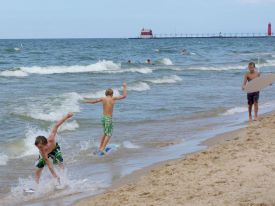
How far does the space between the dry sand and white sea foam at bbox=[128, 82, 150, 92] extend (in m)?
13.6

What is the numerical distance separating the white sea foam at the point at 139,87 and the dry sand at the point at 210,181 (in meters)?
13.6

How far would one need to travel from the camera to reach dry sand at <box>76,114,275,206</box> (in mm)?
5762

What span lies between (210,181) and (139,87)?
54.4 ft

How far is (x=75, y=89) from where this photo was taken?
876 inches

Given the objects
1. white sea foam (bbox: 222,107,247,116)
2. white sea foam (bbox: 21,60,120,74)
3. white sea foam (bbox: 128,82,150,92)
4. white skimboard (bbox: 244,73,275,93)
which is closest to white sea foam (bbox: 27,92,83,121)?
white sea foam (bbox: 128,82,150,92)

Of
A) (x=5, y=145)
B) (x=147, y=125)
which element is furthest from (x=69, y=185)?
(x=147, y=125)

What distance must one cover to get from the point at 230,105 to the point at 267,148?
885cm

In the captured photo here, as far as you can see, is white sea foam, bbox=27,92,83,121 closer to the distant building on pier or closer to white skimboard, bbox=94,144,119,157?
white skimboard, bbox=94,144,119,157

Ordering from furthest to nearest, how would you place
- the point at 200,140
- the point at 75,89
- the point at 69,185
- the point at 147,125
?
the point at 75,89 → the point at 147,125 → the point at 200,140 → the point at 69,185

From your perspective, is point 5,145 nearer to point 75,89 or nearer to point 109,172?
point 109,172

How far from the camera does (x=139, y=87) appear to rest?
75.5 ft

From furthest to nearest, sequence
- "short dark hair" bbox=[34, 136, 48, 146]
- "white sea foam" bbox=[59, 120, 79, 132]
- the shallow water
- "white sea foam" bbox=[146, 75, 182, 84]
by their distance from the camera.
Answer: "white sea foam" bbox=[146, 75, 182, 84]
"white sea foam" bbox=[59, 120, 79, 132]
the shallow water
"short dark hair" bbox=[34, 136, 48, 146]

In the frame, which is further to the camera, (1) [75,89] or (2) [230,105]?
(1) [75,89]

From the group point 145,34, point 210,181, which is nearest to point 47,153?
point 210,181
